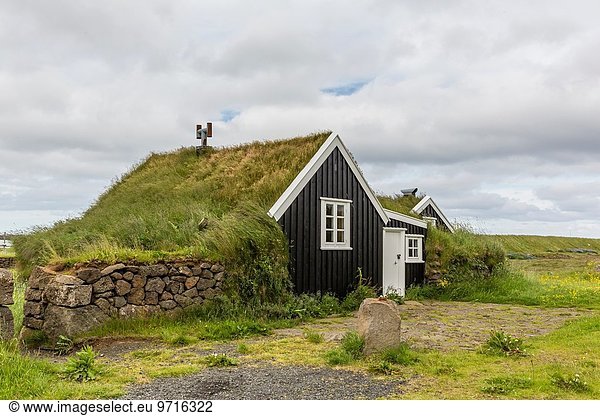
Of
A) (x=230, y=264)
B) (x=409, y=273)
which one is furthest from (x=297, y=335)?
(x=409, y=273)

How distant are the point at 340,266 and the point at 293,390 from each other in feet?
32.3

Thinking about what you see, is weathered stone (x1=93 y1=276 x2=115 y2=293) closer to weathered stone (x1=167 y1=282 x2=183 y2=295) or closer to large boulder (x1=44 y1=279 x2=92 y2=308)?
large boulder (x1=44 y1=279 x2=92 y2=308)

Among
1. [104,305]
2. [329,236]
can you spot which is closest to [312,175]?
[329,236]

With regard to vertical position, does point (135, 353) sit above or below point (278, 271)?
below

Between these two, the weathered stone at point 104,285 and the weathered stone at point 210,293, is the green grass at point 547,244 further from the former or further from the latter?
the weathered stone at point 104,285

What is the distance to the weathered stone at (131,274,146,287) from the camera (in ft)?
39.7

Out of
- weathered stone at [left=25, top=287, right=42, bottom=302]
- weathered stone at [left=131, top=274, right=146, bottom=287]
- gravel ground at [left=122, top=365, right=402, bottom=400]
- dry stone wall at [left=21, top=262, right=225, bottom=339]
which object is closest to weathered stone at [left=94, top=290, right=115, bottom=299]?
dry stone wall at [left=21, top=262, right=225, bottom=339]

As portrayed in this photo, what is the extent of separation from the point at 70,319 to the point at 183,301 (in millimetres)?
2327

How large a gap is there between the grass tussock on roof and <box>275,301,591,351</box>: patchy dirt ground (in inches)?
110

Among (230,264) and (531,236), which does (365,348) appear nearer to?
(230,264)

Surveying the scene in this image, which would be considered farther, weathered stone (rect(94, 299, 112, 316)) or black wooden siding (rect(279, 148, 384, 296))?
black wooden siding (rect(279, 148, 384, 296))

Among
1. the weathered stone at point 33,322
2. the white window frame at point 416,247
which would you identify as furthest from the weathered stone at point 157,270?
the white window frame at point 416,247

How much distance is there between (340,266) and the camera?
17.0 m

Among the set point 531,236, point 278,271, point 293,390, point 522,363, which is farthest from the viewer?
point 531,236
